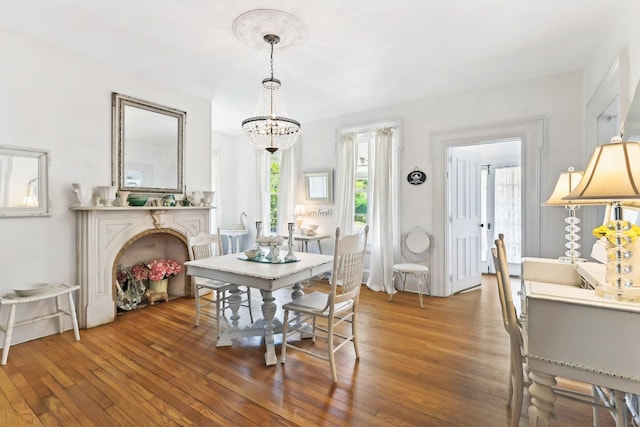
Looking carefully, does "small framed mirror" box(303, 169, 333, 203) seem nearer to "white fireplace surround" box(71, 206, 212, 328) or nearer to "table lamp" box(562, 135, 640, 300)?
"white fireplace surround" box(71, 206, 212, 328)

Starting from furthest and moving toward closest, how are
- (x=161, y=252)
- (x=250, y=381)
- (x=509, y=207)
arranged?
(x=509, y=207) → (x=161, y=252) → (x=250, y=381)

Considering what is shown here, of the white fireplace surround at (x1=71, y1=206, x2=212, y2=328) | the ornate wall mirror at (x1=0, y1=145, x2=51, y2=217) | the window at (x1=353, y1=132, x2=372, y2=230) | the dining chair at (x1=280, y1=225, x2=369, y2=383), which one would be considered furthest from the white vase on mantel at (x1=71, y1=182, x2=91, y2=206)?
the window at (x1=353, y1=132, x2=372, y2=230)

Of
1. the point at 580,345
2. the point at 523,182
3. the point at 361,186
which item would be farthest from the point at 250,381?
the point at 523,182

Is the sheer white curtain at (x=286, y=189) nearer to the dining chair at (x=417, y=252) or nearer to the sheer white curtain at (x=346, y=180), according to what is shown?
the sheer white curtain at (x=346, y=180)

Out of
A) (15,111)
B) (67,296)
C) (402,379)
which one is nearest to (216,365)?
(402,379)

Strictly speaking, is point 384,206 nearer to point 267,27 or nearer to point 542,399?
point 267,27

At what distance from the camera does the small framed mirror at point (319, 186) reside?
539cm

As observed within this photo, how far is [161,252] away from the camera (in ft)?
14.3

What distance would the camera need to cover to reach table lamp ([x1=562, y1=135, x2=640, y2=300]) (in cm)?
129

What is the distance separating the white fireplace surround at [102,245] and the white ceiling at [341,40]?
1676mm

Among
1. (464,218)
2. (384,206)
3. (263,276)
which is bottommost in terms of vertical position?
(263,276)

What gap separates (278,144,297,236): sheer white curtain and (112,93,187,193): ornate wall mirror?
6.63 feet

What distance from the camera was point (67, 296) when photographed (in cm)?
315

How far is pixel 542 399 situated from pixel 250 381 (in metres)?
1.77
